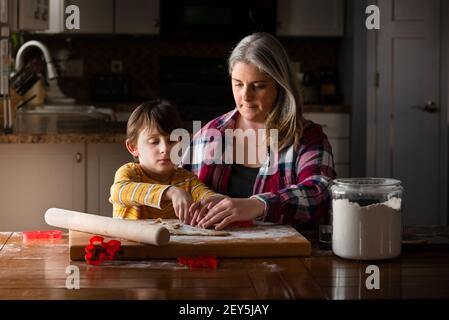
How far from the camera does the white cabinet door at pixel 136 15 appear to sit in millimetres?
5047

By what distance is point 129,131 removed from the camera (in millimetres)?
2121

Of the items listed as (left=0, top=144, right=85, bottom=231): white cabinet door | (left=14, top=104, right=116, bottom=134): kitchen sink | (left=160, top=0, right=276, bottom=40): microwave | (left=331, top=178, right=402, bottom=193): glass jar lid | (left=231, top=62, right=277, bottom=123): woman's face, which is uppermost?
(left=160, top=0, right=276, bottom=40): microwave

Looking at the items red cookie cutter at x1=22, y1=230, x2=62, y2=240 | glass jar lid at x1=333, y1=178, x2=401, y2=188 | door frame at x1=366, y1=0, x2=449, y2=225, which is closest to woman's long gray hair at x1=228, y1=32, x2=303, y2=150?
glass jar lid at x1=333, y1=178, x2=401, y2=188

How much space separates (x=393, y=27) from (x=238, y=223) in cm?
335

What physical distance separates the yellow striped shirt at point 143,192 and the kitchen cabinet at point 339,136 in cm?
281

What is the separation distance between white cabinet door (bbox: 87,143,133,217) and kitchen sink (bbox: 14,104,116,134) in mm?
112

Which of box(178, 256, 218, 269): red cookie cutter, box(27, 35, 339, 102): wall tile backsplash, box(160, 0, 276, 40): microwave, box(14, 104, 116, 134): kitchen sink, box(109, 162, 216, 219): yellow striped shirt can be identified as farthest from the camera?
box(27, 35, 339, 102): wall tile backsplash

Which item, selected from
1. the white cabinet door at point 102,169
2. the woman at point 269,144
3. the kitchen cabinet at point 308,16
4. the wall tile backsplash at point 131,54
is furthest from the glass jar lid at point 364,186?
the wall tile backsplash at point 131,54

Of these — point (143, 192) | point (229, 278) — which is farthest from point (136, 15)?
point (229, 278)

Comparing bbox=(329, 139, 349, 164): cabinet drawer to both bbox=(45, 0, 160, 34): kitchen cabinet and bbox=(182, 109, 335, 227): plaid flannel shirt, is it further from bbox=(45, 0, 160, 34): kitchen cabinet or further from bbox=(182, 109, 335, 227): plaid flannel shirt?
bbox=(182, 109, 335, 227): plaid flannel shirt

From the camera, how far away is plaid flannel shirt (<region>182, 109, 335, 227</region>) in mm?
1946

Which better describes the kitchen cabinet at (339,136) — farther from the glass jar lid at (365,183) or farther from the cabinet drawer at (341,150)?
the glass jar lid at (365,183)

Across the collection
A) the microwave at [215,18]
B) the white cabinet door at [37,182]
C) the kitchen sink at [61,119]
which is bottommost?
the white cabinet door at [37,182]
